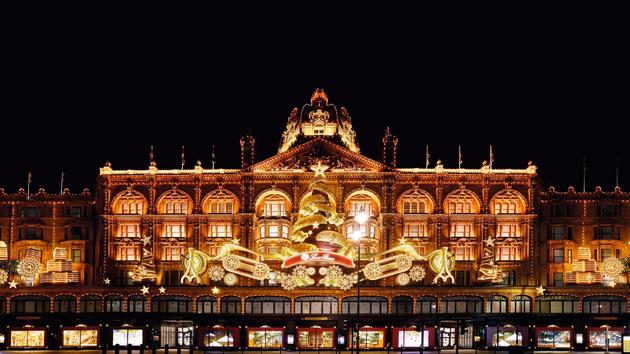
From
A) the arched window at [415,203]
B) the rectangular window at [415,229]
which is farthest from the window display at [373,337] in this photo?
the arched window at [415,203]

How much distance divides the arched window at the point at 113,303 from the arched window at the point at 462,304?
37.1 meters

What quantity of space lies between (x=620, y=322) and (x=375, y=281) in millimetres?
27948

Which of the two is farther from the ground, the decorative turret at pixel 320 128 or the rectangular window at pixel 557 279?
the decorative turret at pixel 320 128

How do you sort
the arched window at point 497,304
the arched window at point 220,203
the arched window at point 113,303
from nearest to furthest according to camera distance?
the arched window at point 497,304
the arched window at point 113,303
the arched window at point 220,203

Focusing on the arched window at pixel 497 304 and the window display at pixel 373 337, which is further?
the arched window at pixel 497 304

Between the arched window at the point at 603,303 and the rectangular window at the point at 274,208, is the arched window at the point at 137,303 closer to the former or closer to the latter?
the rectangular window at the point at 274,208

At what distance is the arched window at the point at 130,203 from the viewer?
411ft

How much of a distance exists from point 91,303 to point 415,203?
39.5m

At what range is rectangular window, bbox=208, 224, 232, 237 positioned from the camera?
12462 centimetres

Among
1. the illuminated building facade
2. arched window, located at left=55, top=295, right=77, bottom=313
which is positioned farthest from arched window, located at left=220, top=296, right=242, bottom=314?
arched window, located at left=55, top=295, right=77, bottom=313

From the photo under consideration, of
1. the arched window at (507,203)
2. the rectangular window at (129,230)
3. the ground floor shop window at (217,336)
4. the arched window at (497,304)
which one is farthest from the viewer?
the rectangular window at (129,230)

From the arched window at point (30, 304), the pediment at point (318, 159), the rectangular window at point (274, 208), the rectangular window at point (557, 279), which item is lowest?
the arched window at point (30, 304)

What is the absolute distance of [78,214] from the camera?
128 m

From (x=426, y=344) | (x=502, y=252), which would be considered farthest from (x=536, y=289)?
(x=426, y=344)
